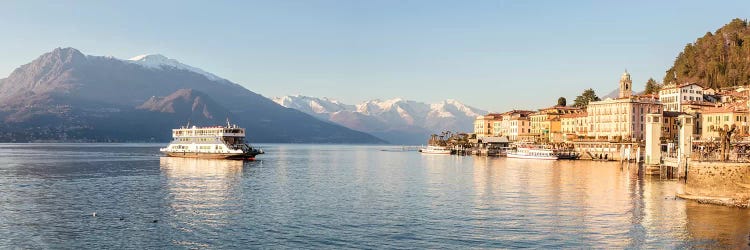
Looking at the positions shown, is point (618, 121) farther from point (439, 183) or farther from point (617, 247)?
point (617, 247)

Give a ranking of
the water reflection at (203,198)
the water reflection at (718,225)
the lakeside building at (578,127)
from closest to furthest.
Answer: the water reflection at (718,225) → the water reflection at (203,198) → the lakeside building at (578,127)

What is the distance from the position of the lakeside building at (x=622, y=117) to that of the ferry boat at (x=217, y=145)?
9697 centimetres

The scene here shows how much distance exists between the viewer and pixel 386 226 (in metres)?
45.3

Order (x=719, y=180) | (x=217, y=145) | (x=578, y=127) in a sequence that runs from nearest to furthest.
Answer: (x=719, y=180) < (x=217, y=145) < (x=578, y=127)

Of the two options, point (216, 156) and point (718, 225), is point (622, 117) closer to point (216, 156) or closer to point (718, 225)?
point (216, 156)

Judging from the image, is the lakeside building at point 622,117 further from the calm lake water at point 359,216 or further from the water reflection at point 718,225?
the water reflection at point 718,225

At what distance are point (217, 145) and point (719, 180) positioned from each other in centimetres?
11863

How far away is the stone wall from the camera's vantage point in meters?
51.6

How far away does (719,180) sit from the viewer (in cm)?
5444

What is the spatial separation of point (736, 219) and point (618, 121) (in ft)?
429

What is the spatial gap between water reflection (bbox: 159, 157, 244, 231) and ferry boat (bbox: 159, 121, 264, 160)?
155 feet

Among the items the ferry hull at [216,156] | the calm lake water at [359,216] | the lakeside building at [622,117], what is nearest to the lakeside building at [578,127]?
the lakeside building at [622,117]

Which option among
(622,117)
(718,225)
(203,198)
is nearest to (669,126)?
(622,117)

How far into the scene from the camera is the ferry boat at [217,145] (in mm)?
147625
